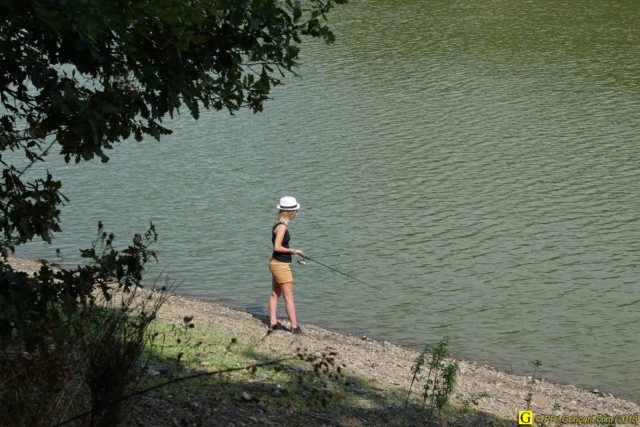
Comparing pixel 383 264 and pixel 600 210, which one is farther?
pixel 600 210

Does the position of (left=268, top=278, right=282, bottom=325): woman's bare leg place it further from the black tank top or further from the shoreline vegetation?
the black tank top

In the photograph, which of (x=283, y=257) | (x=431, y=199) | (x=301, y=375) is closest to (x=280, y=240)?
(x=283, y=257)

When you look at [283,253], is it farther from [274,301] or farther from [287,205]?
[274,301]

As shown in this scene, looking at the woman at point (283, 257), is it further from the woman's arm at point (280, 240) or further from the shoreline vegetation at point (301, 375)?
the shoreline vegetation at point (301, 375)

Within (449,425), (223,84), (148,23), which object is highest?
(148,23)

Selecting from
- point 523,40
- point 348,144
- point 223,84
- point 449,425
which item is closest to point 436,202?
point 348,144

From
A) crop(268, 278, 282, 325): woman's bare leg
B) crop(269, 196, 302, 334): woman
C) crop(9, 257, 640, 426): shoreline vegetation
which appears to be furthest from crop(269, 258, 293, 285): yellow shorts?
crop(9, 257, 640, 426): shoreline vegetation

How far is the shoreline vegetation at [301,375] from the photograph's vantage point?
8023mm

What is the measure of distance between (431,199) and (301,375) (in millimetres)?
13179

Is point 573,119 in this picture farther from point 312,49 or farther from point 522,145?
point 312,49

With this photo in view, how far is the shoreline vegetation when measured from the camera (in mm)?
8023

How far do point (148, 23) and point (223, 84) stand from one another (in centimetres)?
84

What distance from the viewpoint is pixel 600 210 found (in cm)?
2086

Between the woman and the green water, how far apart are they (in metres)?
1.89
